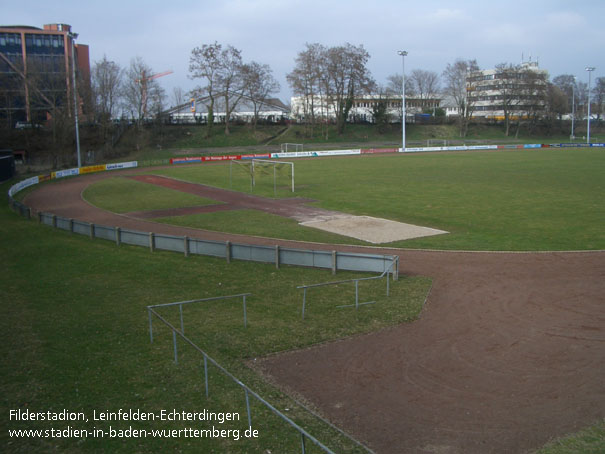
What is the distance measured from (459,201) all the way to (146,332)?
1056 inches

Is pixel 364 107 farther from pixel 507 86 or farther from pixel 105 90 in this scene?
pixel 105 90

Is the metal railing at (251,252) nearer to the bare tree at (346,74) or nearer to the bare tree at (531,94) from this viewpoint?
the bare tree at (346,74)

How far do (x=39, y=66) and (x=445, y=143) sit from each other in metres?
71.4

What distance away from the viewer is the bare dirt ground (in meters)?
9.63

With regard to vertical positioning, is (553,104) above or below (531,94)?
below

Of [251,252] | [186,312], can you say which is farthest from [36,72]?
[186,312]

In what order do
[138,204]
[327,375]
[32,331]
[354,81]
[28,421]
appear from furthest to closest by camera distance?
1. [354,81]
2. [138,204]
3. [32,331]
4. [327,375]
5. [28,421]

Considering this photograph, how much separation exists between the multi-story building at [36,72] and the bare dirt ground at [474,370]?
6741 cm

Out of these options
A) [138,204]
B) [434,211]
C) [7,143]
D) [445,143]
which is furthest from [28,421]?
[445,143]

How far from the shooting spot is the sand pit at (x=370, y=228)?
2620cm

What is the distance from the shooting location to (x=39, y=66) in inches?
3376

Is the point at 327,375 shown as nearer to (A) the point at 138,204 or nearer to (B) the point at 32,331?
(B) the point at 32,331

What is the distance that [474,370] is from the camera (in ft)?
39.4

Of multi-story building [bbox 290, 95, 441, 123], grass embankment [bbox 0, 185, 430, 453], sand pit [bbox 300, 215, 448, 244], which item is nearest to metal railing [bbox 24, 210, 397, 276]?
grass embankment [bbox 0, 185, 430, 453]
